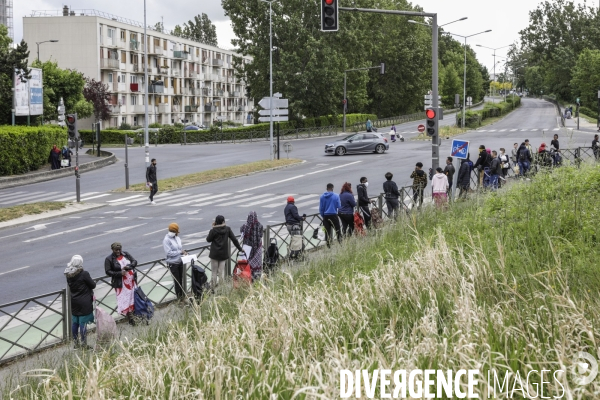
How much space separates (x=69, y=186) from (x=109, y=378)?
31788 mm

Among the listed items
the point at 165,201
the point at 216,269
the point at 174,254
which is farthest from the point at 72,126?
the point at 174,254

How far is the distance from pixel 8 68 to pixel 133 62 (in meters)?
50.3

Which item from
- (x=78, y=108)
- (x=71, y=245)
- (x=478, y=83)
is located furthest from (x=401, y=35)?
(x=71, y=245)

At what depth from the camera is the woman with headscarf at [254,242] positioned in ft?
46.9

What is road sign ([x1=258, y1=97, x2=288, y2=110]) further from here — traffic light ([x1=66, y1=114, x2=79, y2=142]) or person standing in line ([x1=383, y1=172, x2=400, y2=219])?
person standing in line ([x1=383, y1=172, x2=400, y2=219])

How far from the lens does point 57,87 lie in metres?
58.9

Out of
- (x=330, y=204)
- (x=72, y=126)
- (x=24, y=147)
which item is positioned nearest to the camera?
(x=330, y=204)

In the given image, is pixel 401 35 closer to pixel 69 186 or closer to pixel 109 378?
pixel 69 186

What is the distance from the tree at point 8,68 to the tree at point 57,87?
25.6ft

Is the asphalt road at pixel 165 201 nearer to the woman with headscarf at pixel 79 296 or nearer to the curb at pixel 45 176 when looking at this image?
the curb at pixel 45 176

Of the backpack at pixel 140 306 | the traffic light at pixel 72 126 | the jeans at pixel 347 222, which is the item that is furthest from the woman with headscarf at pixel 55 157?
the backpack at pixel 140 306

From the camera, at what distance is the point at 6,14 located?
12256cm

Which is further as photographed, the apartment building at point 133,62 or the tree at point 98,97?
the apartment building at point 133,62

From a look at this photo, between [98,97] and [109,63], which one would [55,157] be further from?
[109,63]
